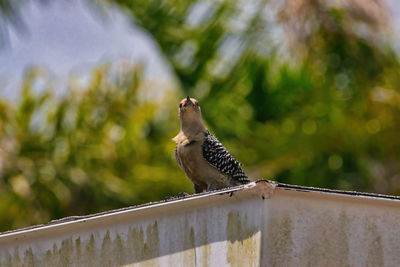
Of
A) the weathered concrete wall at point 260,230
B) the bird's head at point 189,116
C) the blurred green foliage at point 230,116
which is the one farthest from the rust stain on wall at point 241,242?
the blurred green foliage at point 230,116

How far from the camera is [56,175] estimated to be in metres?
16.3

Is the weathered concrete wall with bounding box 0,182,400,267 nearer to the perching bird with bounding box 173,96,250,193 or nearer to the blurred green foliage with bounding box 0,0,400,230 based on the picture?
the perching bird with bounding box 173,96,250,193

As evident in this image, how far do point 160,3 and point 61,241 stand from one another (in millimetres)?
11667

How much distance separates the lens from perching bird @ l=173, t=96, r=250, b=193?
883 centimetres

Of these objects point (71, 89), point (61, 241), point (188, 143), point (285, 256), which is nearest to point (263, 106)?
point (71, 89)

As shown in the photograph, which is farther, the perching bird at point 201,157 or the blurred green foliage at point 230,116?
the blurred green foliage at point 230,116

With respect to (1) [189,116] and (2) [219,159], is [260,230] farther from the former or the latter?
(1) [189,116]

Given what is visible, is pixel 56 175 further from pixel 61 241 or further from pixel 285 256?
pixel 285 256

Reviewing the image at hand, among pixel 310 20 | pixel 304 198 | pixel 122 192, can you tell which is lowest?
pixel 122 192

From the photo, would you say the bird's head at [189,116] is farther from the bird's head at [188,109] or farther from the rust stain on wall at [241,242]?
the rust stain on wall at [241,242]

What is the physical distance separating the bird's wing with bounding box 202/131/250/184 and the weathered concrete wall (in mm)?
2822

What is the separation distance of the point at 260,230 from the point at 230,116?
11882mm

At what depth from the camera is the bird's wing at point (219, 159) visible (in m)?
8.83

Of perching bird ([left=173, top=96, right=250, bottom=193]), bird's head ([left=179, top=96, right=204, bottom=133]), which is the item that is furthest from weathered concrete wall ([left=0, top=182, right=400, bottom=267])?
bird's head ([left=179, top=96, right=204, bottom=133])
